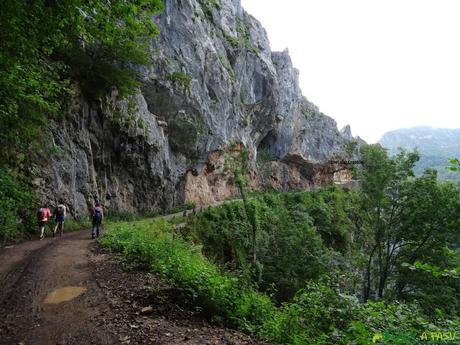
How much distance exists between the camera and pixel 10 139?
12.4 meters

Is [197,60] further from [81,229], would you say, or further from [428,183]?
[428,183]

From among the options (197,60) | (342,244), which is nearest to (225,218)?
(197,60)

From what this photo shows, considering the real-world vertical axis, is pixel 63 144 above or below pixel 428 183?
above

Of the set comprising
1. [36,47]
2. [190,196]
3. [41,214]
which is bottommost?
[190,196]

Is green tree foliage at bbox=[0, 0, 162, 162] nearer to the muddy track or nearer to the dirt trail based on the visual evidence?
the muddy track

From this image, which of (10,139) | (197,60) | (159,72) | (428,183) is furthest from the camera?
(197,60)

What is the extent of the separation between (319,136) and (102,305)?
50.5 m

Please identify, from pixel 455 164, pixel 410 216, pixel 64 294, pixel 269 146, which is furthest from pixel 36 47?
pixel 269 146

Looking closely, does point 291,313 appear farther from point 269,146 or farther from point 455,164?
→ point 269,146

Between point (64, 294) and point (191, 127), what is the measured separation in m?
21.8

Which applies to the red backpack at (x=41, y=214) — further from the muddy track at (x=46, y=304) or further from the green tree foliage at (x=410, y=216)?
the green tree foliage at (x=410, y=216)

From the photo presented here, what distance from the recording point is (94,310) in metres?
5.08

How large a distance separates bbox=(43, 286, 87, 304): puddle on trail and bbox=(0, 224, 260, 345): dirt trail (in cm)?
2

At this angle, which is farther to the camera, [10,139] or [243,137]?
[243,137]
